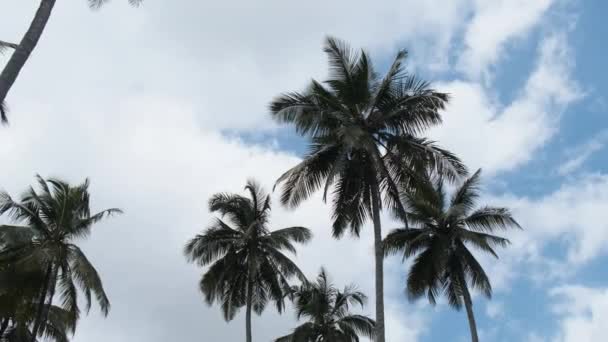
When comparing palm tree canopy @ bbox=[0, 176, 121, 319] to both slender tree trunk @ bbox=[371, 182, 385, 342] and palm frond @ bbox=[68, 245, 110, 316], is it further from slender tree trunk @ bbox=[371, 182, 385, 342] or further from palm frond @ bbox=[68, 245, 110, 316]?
slender tree trunk @ bbox=[371, 182, 385, 342]

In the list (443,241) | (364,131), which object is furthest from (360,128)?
(443,241)

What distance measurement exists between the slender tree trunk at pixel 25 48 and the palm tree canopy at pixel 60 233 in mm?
14133

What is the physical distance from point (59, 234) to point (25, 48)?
15.9 metres

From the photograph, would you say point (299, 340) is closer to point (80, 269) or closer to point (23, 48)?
point (80, 269)

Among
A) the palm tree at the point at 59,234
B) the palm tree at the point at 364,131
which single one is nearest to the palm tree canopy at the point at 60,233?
the palm tree at the point at 59,234

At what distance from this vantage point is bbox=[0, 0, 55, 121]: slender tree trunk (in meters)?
11.9

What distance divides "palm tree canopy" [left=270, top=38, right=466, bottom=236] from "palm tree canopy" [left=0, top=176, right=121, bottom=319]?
9.11 meters

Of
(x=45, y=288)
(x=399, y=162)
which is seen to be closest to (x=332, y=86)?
(x=399, y=162)

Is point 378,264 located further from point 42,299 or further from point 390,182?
point 42,299

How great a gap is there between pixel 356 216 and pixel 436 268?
9.26 m

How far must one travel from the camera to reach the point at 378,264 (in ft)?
A: 70.2

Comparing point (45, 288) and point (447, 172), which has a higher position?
point (447, 172)

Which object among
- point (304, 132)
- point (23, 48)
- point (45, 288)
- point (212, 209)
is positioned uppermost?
point (212, 209)

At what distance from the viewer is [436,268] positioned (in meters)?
31.0
